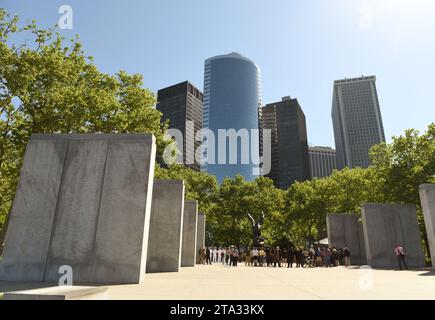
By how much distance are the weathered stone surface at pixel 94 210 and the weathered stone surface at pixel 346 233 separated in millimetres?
23089

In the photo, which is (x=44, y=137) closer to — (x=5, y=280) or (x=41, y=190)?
(x=41, y=190)

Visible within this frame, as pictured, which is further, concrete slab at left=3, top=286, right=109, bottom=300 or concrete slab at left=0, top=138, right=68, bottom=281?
concrete slab at left=0, top=138, right=68, bottom=281

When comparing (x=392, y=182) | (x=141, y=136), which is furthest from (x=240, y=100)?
(x=141, y=136)

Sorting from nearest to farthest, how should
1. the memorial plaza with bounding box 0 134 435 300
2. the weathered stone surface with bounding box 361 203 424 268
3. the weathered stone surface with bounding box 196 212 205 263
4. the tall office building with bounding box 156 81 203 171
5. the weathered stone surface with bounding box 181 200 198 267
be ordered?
1. the memorial plaza with bounding box 0 134 435 300
2. the weathered stone surface with bounding box 361 203 424 268
3. the weathered stone surface with bounding box 181 200 198 267
4. the weathered stone surface with bounding box 196 212 205 263
5. the tall office building with bounding box 156 81 203 171

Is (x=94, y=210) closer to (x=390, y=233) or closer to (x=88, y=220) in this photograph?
(x=88, y=220)

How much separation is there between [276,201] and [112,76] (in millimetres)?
37832

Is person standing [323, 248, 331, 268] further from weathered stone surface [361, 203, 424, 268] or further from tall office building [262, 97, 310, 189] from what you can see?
tall office building [262, 97, 310, 189]

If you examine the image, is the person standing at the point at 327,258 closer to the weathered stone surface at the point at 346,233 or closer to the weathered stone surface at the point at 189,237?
the weathered stone surface at the point at 346,233

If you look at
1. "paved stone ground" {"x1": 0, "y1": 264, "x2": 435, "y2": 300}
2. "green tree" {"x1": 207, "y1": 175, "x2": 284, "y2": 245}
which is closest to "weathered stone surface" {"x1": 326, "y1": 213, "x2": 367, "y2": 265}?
"paved stone ground" {"x1": 0, "y1": 264, "x2": 435, "y2": 300}

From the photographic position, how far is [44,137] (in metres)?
11.9

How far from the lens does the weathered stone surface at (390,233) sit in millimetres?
22125

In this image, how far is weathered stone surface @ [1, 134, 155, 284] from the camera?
34.0 feet

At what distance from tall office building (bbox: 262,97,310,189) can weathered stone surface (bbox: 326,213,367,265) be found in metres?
139

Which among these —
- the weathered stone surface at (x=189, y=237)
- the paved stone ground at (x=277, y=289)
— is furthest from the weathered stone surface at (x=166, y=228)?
the weathered stone surface at (x=189, y=237)
